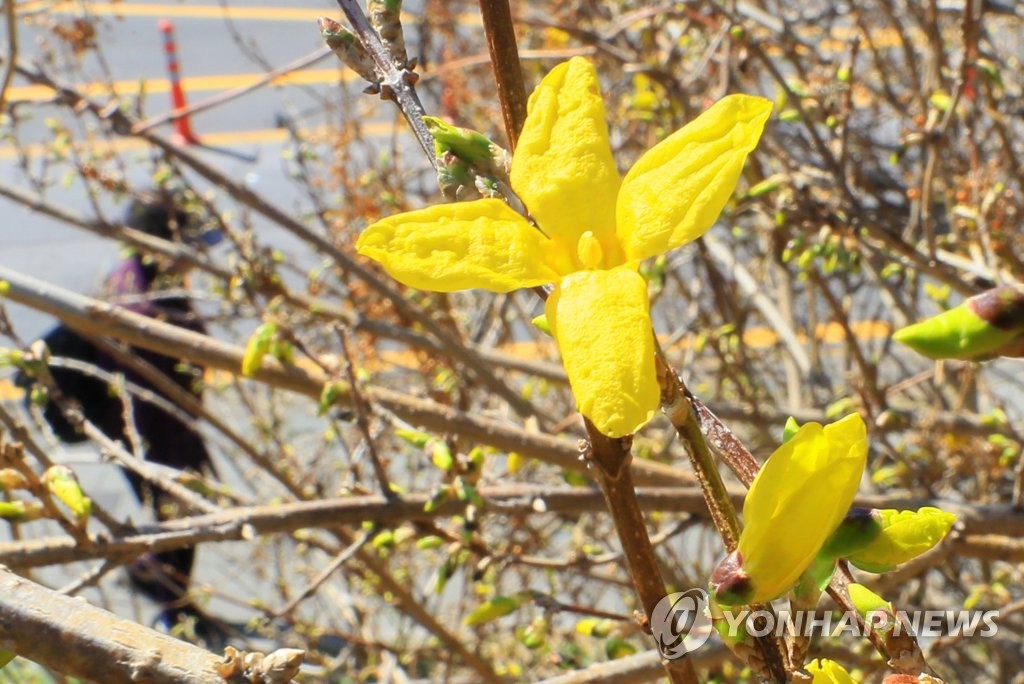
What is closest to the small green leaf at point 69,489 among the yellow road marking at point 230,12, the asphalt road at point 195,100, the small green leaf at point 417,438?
the small green leaf at point 417,438

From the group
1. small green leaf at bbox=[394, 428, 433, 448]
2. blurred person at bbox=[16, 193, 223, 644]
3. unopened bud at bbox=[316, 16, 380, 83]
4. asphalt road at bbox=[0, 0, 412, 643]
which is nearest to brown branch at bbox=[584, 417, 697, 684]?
unopened bud at bbox=[316, 16, 380, 83]

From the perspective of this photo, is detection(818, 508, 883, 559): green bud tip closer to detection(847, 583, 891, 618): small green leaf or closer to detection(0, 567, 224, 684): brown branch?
detection(847, 583, 891, 618): small green leaf

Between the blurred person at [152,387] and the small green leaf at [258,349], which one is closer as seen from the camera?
the small green leaf at [258,349]

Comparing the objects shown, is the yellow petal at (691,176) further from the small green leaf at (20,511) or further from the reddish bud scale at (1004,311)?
the small green leaf at (20,511)

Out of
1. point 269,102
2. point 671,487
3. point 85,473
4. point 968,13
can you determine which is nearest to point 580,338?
point 671,487

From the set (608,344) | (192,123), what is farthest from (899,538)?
(192,123)

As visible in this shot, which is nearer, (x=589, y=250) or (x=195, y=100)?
(x=589, y=250)

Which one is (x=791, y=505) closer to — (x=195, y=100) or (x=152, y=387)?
(x=152, y=387)
